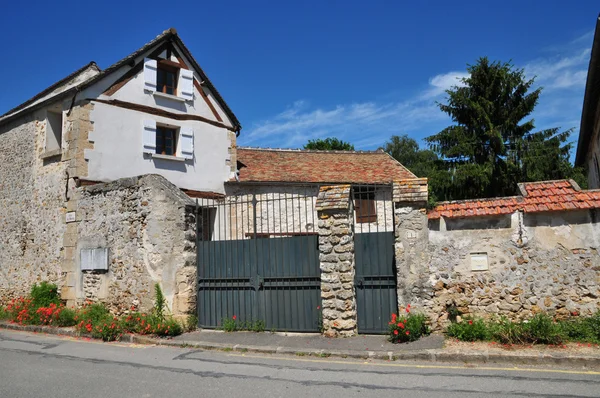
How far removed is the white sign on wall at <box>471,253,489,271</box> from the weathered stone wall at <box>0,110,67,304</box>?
10305 millimetres

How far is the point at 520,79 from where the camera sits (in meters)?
22.4

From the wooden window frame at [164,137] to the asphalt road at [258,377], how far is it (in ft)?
25.0

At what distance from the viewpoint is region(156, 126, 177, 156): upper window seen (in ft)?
46.9

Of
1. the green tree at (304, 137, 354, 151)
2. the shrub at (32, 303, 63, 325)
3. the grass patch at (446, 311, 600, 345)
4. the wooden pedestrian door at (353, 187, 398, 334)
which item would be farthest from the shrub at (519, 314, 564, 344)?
the green tree at (304, 137, 354, 151)

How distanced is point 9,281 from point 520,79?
23030mm

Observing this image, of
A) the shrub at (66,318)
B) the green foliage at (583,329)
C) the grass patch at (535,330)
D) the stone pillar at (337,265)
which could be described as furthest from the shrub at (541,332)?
the shrub at (66,318)

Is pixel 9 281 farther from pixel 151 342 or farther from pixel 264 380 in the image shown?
pixel 264 380

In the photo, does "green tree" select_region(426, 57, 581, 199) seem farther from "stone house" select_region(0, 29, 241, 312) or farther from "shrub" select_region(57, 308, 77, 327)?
"shrub" select_region(57, 308, 77, 327)

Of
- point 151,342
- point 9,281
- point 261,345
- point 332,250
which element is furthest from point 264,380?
point 9,281

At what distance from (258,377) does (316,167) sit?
42.1ft

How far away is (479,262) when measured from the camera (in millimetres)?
8000

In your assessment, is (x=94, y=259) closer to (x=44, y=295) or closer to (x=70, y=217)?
(x=70, y=217)

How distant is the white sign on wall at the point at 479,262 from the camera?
7.96m

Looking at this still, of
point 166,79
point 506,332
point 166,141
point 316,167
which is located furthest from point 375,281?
point 316,167
